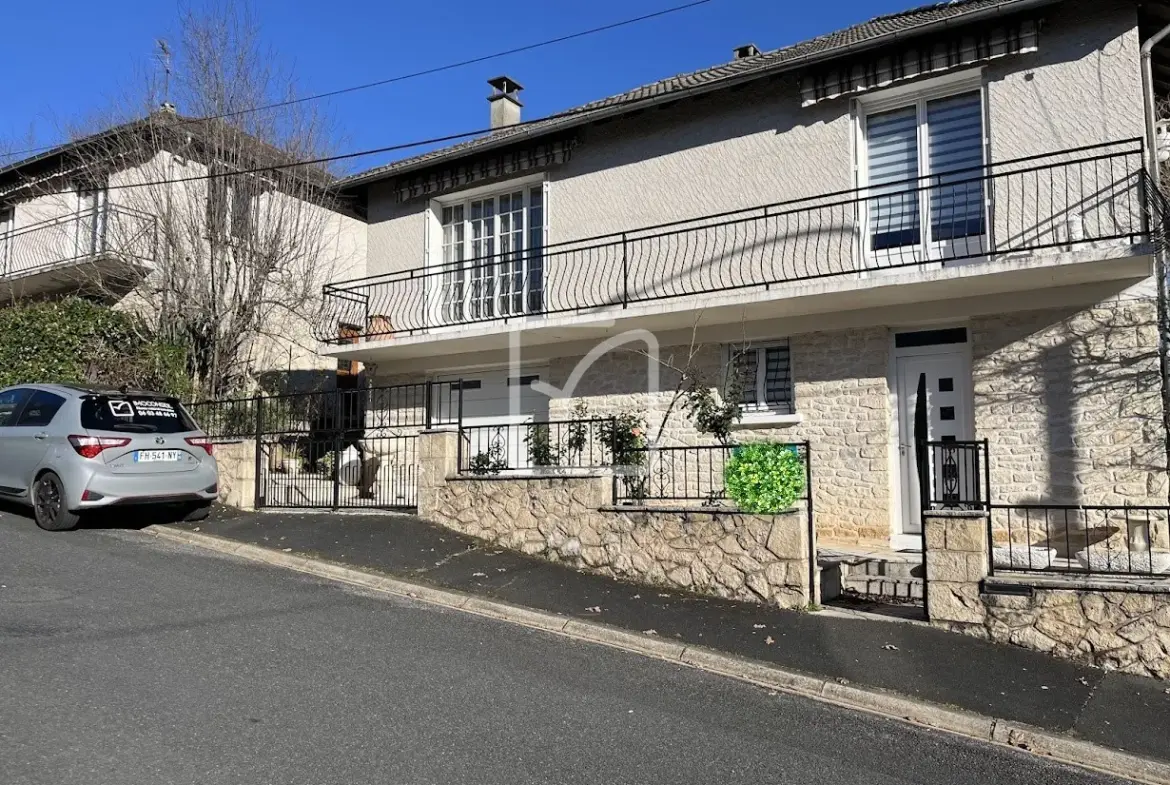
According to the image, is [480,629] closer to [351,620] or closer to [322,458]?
[351,620]

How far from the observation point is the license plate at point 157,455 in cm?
948

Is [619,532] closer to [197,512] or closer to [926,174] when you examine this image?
[197,512]

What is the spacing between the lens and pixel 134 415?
382 inches

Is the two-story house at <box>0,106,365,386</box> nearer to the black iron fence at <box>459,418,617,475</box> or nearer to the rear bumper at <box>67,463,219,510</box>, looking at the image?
the rear bumper at <box>67,463,219,510</box>

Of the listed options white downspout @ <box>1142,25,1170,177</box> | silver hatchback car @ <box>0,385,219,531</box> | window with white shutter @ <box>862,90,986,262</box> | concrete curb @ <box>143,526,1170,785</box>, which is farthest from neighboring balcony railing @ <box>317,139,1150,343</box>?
concrete curb @ <box>143,526,1170,785</box>

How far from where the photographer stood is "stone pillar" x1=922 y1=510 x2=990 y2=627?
664 centimetres

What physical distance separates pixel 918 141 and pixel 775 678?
7.51 meters

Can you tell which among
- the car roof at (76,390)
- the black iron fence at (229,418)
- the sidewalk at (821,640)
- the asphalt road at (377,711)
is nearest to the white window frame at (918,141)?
the sidewalk at (821,640)

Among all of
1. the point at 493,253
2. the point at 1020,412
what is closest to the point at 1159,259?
the point at 1020,412

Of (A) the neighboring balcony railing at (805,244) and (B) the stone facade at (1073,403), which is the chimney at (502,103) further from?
(B) the stone facade at (1073,403)

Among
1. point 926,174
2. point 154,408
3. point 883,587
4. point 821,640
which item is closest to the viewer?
point 821,640

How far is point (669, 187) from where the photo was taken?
12445 millimetres

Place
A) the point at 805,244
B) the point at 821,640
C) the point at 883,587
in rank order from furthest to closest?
the point at 805,244 < the point at 883,587 < the point at 821,640

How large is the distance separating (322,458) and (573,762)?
937 centimetres
